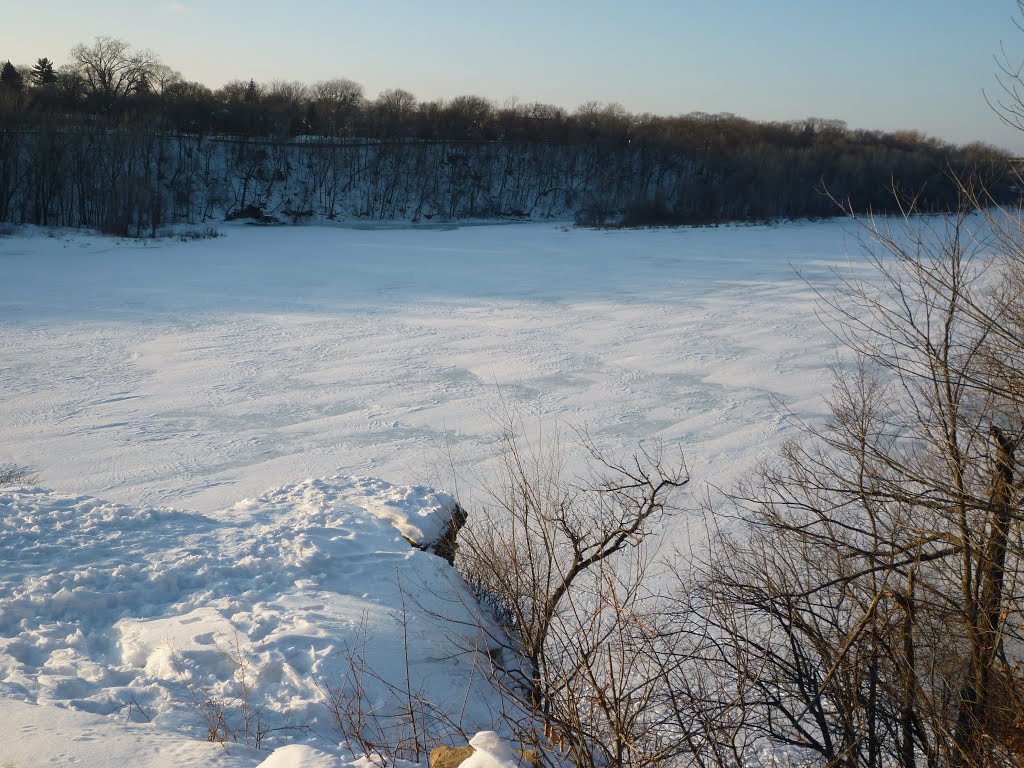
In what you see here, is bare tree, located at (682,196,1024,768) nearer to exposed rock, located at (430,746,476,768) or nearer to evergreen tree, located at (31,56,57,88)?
exposed rock, located at (430,746,476,768)

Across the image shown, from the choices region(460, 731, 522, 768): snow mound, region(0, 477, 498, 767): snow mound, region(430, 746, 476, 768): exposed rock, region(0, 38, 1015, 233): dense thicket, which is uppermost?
region(0, 38, 1015, 233): dense thicket

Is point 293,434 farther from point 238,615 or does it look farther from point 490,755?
point 490,755

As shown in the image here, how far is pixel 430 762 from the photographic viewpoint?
4215 millimetres

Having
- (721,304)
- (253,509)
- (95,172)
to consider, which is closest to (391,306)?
(721,304)

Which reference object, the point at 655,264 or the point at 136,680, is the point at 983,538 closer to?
the point at 136,680

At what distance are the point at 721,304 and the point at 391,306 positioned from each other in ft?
30.4

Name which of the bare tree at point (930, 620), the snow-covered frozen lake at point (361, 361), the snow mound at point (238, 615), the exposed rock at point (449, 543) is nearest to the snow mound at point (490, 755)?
the snow mound at point (238, 615)

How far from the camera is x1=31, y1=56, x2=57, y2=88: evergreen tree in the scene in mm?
55031

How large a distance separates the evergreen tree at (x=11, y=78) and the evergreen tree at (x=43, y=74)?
1090mm

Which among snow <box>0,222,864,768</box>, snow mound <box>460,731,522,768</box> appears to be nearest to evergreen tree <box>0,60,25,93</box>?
snow <box>0,222,864,768</box>

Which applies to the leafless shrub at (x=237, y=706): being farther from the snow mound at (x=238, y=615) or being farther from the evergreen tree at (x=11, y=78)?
the evergreen tree at (x=11, y=78)

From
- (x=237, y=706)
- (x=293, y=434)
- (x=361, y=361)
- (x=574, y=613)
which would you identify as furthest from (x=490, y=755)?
(x=361, y=361)

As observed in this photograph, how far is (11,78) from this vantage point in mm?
51312

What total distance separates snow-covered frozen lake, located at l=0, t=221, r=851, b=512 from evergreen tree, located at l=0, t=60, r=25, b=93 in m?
25.7
